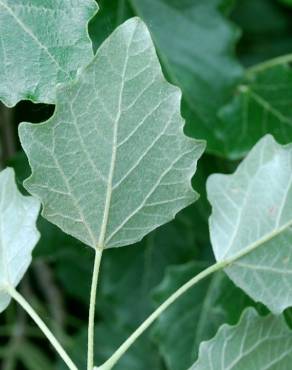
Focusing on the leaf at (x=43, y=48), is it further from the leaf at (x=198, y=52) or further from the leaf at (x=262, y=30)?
the leaf at (x=262, y=30)

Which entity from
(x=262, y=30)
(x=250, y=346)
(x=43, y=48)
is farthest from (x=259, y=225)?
(x=262, y=30)

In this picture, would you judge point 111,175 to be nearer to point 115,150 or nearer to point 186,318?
point 115,150

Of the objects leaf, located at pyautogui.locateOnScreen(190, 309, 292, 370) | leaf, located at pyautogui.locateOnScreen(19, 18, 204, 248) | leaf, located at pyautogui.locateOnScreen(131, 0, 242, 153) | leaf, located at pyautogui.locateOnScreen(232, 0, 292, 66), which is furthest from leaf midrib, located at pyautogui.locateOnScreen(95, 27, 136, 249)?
leaf, located at pyautogui.locateOnScreen(232, 0, 292, 66)

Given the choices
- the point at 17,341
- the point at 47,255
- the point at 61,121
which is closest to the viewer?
the point at 61,121

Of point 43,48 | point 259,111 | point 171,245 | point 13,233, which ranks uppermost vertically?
point 43,48

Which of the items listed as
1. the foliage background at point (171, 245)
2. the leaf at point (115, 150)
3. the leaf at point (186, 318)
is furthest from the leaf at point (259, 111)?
the leaf at point (115, 150)

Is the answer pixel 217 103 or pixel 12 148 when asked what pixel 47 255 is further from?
pixel 217 103

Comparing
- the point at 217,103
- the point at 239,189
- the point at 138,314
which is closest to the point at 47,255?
the point at 138,314
